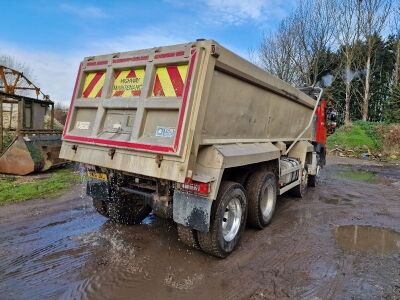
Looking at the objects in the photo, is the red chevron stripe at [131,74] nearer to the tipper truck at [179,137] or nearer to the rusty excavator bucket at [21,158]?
the tipper truck at [179,137]

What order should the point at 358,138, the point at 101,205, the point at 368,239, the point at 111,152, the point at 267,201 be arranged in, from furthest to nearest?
the point at 358,138, the point at 267,201, the point at 368,239, the point at 101,205, the point at 111,152

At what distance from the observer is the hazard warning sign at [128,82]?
172 inches

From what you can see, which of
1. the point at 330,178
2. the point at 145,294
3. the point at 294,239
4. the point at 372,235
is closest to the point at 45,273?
the point at 145,294

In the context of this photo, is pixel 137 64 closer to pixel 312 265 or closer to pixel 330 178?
pixel 312 265

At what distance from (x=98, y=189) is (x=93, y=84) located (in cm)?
148

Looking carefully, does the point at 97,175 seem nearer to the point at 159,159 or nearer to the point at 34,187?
the point at 159,159

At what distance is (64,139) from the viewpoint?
4.88 meters

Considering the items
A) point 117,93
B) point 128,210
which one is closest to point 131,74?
point 117,93

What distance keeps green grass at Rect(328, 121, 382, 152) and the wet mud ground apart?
1612 centimetres

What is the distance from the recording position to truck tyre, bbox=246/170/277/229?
206 inches

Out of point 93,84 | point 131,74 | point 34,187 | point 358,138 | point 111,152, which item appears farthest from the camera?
point 358,138

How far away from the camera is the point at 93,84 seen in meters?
4.89

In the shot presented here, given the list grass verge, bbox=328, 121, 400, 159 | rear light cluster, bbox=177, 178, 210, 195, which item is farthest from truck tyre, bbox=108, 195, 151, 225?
grass verge, bbox=328, 121, 400, 159

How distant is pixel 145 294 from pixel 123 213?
1.93m
